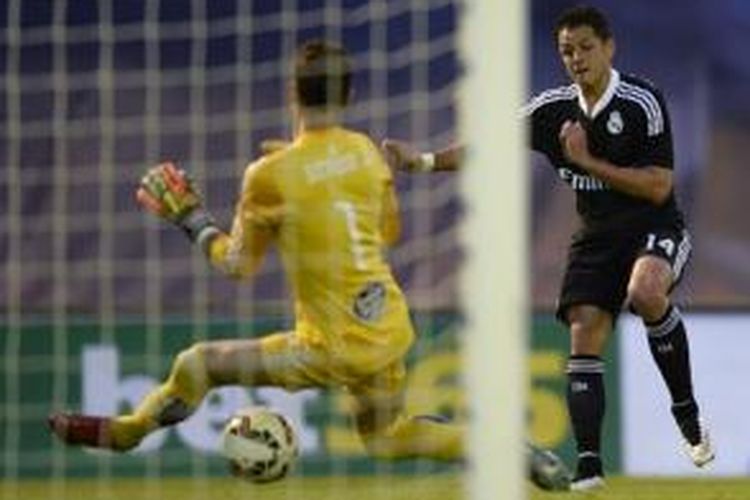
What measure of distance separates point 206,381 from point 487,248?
122 inches

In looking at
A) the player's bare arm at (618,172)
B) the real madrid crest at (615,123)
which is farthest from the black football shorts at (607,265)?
the real madrid crest at (615,123)

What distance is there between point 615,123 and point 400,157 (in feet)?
3.53

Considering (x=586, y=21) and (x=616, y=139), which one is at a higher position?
(x=586, y=21)

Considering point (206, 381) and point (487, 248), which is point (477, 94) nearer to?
point (487, 248)

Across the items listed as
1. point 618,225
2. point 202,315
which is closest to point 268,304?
point 202,315

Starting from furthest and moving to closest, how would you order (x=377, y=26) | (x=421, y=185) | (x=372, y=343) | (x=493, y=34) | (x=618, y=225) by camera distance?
(x=421, y=185)
(x=377, y=26)
(x=618, y=225)
(x=372, y=343)
(x=493, y=34)

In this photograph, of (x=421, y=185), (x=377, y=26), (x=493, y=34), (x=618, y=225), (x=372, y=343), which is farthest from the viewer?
(x=421, y=185)

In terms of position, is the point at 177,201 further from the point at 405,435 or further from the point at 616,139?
the point at 616,139

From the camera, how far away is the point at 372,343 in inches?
334

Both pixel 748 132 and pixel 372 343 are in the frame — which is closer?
pixel 372 343

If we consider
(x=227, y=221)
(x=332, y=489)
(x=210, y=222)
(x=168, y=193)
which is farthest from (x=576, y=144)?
(x=227, y=221)

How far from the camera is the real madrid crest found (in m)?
9.69

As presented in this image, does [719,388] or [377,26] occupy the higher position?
[377,26]

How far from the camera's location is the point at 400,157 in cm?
898
